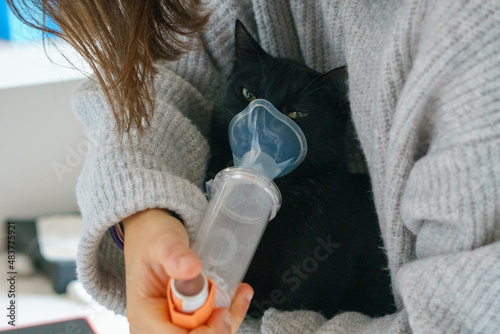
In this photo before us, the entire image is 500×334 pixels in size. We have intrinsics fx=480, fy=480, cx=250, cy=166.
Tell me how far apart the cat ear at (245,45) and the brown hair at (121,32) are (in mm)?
116

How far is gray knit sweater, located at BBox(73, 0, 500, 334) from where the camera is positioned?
1.37ft

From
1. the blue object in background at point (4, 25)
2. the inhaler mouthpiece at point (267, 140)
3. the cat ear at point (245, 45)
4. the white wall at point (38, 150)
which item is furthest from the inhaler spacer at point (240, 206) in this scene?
the blue object in background at point (4, 25)

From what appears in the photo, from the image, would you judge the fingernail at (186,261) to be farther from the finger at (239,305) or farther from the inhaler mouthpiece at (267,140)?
the inhaler mouthpiece at (267,140)

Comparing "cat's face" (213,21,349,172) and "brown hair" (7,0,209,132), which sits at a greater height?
"brown hair" (7,0,209,132)

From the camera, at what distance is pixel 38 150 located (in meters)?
1.18

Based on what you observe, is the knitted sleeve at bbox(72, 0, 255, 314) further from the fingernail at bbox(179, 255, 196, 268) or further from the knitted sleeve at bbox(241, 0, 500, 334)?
the knitted sleeve at bbox(241, 0, 500, 334)

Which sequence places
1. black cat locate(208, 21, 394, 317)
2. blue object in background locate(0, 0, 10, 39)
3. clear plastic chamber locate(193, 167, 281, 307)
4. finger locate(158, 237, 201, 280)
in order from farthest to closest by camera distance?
1. blue object in background locate(0, 0, 10, 39)
2. black cat locate(208, 21, 394, 317)
3. clear plastic chamber locate(193, 167, 281, 307)
4. finger locate(158, 237, 201, 280)

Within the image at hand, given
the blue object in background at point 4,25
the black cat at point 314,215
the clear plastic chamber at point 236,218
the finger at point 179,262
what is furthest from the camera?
the blue object in background at point 4,25

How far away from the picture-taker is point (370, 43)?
0.58 m

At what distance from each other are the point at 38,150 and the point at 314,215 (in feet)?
2.57

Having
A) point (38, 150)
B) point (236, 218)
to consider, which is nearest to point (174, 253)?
point (236, 218)

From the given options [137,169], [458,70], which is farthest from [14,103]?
[458,70]

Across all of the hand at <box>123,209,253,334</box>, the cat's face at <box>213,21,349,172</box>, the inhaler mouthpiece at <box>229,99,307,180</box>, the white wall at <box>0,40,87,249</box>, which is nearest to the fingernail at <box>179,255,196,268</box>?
the hand at <box>123,209,253,334</box>

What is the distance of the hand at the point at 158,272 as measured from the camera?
424 millimetres
